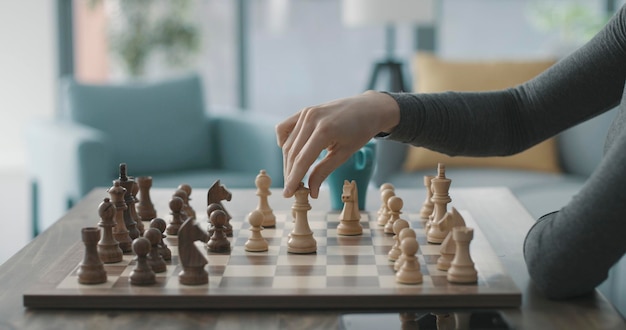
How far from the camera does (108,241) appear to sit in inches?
46.2

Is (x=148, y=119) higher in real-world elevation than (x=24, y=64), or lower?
lower

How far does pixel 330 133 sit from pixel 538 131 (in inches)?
19.9

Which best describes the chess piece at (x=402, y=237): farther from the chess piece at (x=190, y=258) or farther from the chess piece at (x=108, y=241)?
the chess piece at (x=108, y=241)

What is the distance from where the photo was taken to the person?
3.29 ft

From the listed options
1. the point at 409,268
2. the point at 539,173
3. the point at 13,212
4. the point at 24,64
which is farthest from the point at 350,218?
the point at 24,64

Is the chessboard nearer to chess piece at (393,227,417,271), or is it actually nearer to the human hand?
chess piece at (393,227,417,271)

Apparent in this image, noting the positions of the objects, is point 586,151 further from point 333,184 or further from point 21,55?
point 21,55

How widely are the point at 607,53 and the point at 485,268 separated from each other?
520mm

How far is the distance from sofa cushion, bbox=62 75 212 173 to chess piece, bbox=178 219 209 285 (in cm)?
260

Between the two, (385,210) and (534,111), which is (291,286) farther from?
(534,111)

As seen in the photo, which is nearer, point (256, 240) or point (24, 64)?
point (256, 240)

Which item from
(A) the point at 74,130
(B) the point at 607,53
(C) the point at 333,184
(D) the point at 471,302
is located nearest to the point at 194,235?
(D) the point at 471,302

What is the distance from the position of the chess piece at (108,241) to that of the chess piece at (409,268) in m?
0.40

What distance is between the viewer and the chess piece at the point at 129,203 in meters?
1.32
